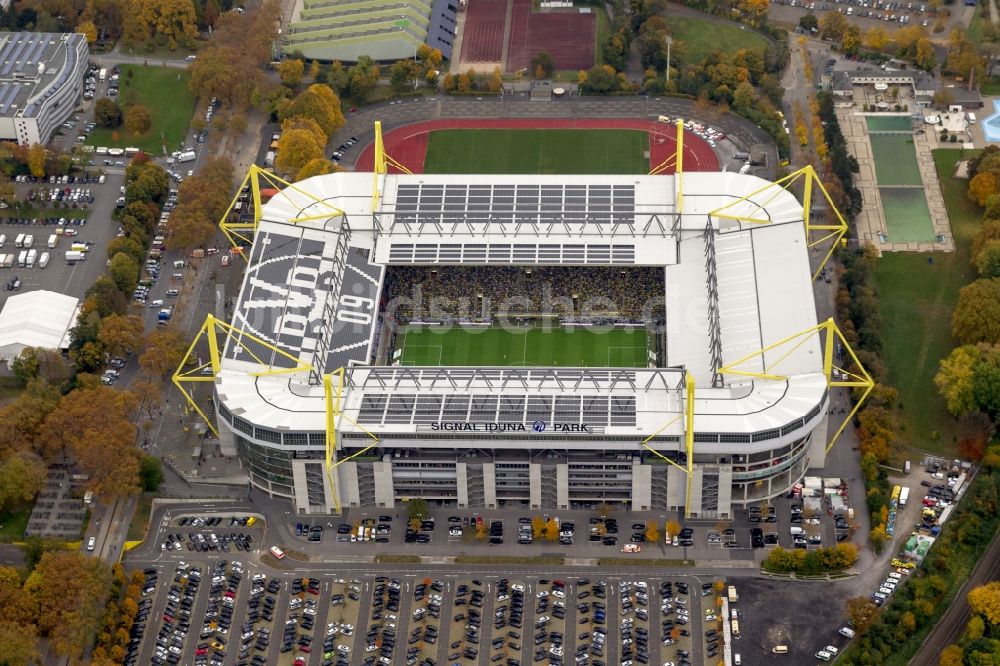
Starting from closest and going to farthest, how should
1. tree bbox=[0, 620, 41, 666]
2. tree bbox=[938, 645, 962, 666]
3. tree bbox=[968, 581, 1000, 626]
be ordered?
tree bbox=[938, 645, 962, 666], tree bbox=[0, 620, 41, 666], tree bbox=[968, 581, 1000, 626]

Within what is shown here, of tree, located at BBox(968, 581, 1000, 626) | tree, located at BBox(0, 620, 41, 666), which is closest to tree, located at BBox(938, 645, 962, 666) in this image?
tree, located at BBox(968, 581, 1000, 626)

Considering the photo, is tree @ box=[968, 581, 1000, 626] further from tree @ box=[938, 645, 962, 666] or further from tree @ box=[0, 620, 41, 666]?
tree @ box=[0, 620, 41, 666]

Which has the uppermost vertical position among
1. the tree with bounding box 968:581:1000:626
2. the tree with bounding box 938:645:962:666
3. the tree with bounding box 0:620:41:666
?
the tree with bounding box 968:581:1000:626

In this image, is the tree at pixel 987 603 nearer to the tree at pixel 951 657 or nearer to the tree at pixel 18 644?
the tree at pixel 951 657

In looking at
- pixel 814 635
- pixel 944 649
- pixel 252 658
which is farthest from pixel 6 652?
pixel 944 649

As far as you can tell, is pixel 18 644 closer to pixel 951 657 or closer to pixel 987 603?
pixel 951 657

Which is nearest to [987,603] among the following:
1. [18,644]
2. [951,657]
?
[951,657]

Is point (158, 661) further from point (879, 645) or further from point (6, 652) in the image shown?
point (879, 645)

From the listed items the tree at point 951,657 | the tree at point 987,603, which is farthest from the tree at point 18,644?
the tree at point 987,603
